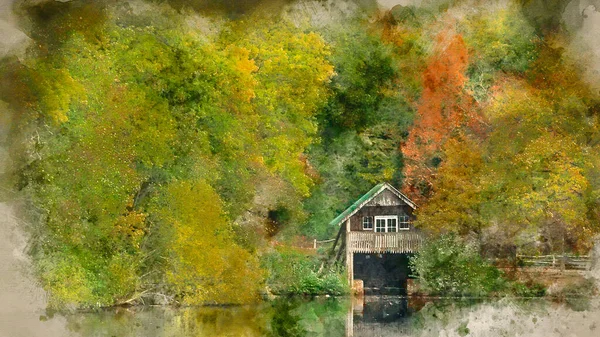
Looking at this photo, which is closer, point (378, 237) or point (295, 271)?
point (295, 271)

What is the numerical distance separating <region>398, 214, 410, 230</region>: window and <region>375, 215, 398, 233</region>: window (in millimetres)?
42

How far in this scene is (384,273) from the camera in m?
8.55

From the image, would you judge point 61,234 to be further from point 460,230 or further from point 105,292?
point 460,230

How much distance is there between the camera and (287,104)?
28.1 ft

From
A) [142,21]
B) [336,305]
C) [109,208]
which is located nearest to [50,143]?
[109,208]

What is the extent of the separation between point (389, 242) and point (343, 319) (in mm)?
893

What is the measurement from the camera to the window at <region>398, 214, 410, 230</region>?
8531mm

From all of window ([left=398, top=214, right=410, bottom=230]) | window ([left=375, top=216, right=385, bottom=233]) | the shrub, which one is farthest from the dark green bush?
the shrub

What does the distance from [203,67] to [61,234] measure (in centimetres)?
216

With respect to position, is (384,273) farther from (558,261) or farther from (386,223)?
(558,261)

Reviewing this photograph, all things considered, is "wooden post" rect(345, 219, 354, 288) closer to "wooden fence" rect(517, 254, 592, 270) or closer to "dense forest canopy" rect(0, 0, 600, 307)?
"dense forest canopy" rect(0, 0, 600, 307)

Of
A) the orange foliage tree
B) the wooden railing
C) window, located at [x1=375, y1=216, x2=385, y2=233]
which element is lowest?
the wooden railing

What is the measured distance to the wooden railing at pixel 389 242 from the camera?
27.9 feet

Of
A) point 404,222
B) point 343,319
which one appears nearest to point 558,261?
point 404,222
